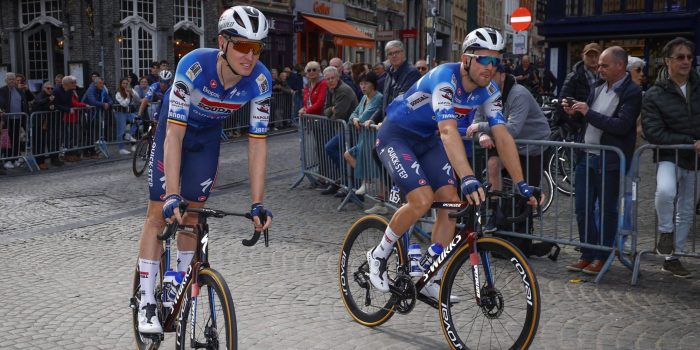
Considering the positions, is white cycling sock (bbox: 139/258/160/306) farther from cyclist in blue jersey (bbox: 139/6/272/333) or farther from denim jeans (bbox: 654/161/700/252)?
denim jeans (bbox: 654/161/700/252)

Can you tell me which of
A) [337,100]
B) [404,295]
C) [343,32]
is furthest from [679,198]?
[343,32]

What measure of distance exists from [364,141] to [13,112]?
7.91m

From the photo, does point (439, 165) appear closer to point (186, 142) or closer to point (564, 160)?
point (186, 142)

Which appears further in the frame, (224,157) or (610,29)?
(610,29)

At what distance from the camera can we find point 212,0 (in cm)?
3048

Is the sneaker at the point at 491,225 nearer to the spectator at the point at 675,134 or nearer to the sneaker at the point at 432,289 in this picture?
the spectator at the point at 675,134

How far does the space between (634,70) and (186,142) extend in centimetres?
548

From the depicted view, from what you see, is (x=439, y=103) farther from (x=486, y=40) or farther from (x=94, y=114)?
(x=94, y=114)

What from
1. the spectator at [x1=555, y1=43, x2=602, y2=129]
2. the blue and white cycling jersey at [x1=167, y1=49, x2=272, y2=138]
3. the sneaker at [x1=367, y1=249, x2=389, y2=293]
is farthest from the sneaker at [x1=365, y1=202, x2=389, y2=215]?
the blue and white cycling jersey at [x1=167, y1=49, x2=272, y2=138]

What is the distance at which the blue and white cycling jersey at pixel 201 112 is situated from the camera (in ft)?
13.6

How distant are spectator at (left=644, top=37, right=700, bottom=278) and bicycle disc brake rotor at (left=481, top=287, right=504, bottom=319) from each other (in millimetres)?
2879

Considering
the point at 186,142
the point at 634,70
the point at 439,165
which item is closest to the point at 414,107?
the point at 439,165

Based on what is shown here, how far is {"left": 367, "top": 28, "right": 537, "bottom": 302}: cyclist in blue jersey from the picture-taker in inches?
184

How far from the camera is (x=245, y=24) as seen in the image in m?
3.93
